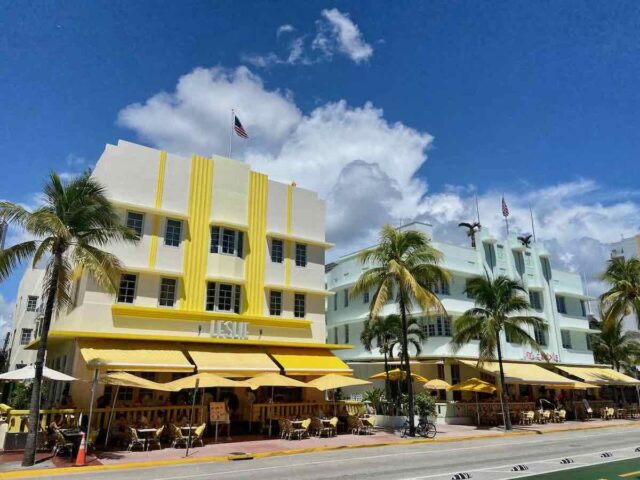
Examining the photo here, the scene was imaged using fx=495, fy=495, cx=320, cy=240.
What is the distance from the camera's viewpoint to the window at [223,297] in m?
25.9

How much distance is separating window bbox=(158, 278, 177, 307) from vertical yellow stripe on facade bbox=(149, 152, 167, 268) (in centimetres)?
109

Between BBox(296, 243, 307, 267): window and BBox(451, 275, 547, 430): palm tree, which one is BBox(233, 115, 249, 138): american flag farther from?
BBox(451, 275, 547, 430): palm tree

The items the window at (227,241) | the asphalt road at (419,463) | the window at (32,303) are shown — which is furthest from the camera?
the window at (32,303)

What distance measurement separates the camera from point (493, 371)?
3328 centimetres

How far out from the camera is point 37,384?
1648cm

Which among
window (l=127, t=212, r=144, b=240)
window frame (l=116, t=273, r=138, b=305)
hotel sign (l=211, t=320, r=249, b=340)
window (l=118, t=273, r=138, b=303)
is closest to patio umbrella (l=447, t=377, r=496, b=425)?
hotel sign (l=211, t=320, r=249, b=340)

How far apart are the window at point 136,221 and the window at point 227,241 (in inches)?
145

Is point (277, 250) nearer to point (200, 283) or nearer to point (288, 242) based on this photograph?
point (288, 242)

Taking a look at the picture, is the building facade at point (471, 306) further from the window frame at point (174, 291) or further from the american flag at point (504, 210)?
the window frame at point (174, 291)

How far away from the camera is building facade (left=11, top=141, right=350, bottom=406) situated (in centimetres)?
2270

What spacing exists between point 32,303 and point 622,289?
5187 centimetres

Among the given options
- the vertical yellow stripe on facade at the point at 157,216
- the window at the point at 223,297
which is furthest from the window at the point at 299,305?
the vertical yellow stripe on facade at the point at 157,216


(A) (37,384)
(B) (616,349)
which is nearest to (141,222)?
(A) (37,384)

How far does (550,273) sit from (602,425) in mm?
15569
